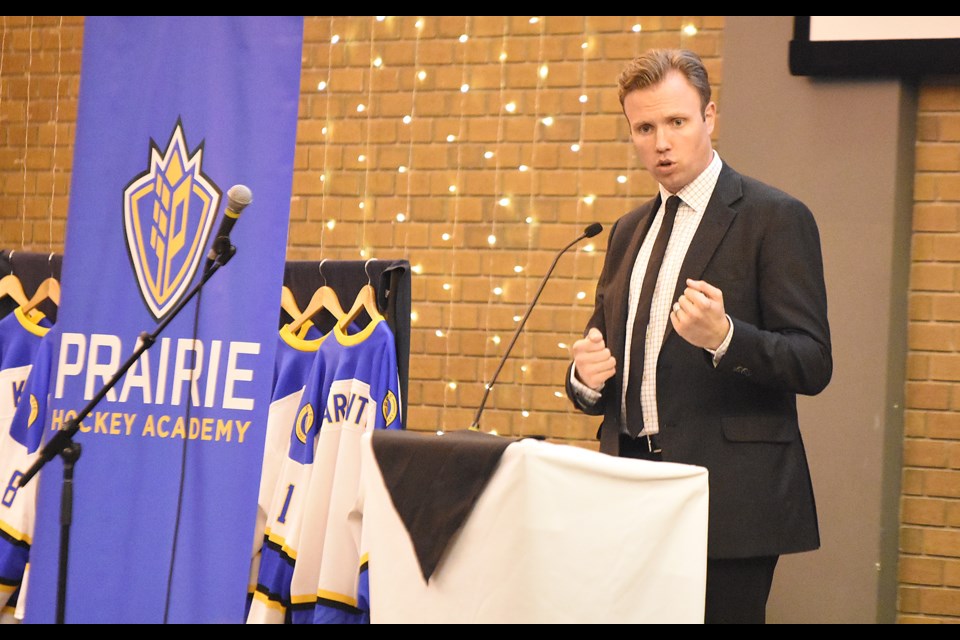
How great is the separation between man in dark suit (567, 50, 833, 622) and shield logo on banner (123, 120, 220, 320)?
73 cm

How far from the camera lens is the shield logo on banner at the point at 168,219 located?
6.03ft

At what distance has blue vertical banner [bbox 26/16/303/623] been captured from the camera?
1800mm

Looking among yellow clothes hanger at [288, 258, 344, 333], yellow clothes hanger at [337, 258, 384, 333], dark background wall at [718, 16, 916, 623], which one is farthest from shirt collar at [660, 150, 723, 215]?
dark background wall at [718, 16, 916, 623]

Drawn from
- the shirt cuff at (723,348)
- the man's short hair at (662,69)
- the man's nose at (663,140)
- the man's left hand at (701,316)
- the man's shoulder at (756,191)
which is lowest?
the shirt cuff at (723,348)

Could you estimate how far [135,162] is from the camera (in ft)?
6.23

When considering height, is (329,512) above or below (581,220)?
below

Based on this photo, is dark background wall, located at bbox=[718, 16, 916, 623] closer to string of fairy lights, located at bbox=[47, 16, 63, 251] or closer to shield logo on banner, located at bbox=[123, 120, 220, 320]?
shield logo on banner, located at bbox=[123, 120, 220, 320]

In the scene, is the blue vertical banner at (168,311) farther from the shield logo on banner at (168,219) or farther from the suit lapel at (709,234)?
the suit lapel at (709,234)

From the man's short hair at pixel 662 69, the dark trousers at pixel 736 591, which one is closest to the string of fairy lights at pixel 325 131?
the man's short hair at pixel 662 69

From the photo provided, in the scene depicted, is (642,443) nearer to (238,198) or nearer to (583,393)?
(583,393)

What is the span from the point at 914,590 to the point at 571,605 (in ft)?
6.99
